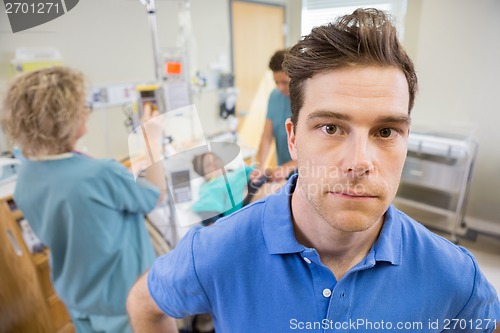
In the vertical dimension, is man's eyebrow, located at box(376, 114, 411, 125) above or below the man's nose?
above

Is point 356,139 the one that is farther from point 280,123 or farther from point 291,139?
point 280,123

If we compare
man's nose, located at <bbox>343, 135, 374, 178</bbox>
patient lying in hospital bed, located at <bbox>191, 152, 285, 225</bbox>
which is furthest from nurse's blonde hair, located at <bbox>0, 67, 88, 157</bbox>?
man's nose, located at <bbox>343, 135, 374, 178</bbox>

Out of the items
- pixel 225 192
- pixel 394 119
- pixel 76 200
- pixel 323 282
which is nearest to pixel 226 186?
pixel 225 192

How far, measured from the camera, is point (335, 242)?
0.54m

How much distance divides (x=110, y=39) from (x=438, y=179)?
0.75m

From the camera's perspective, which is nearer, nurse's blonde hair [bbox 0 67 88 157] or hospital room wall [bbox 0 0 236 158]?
hospital room wall [bbox 0 0 236 158]

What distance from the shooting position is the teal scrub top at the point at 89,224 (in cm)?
92

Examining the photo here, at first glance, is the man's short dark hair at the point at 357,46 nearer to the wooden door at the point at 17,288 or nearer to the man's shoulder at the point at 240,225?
the man's shoulder at the point at 240,225

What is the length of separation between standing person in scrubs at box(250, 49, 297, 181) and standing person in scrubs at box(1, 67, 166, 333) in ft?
0.80

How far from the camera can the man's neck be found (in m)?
0.54

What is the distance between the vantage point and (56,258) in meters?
1.03

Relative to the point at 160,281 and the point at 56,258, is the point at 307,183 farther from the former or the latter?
the point at 56,258

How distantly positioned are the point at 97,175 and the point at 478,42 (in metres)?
0.95

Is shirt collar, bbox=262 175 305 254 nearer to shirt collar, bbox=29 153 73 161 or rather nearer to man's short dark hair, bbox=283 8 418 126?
man's short dark hair, bbox=283 8 418 126
